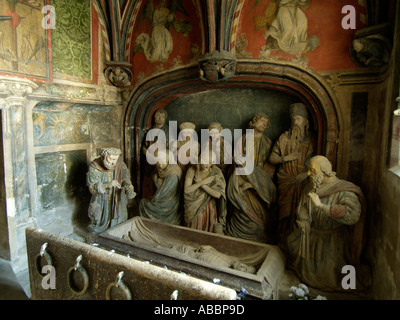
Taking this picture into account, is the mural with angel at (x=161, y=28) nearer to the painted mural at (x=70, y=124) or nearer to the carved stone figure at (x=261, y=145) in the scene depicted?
the painted mural at (x=70, y=124)

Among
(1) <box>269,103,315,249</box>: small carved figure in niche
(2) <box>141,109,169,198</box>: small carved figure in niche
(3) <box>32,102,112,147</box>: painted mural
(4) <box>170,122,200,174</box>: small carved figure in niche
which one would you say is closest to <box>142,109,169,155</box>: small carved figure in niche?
(2) <box>141,109,169,198</box>: small carved figure in niche

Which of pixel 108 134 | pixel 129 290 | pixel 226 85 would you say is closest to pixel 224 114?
pixel 226 85

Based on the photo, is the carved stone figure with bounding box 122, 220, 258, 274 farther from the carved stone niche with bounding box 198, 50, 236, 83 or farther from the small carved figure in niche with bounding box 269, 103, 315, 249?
the carved stone niche with bounding box 198, 50, 236, 83

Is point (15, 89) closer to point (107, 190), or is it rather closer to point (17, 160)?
point (17, 160)

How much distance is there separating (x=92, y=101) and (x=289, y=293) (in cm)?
453

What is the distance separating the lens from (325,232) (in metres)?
3.18

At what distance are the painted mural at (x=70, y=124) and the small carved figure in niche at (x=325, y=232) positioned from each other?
4.06 meters

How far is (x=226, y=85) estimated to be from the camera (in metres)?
4.98

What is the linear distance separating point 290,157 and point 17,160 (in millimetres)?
4207

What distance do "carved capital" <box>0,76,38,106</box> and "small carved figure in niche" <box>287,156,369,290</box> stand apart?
405 centimetres

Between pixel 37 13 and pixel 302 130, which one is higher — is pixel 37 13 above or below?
above

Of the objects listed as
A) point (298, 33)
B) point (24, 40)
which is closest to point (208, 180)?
point (298, 33)

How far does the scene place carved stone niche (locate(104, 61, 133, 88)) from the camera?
5.19 m

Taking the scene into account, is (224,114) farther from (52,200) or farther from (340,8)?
(52,200)
